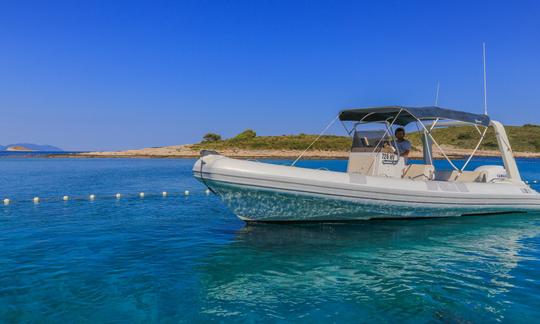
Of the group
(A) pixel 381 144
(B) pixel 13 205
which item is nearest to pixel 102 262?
(A) pixel 381 144

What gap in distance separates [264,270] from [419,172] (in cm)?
633

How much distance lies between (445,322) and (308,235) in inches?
174

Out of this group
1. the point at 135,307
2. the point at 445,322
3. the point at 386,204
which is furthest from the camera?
the point at 386,204

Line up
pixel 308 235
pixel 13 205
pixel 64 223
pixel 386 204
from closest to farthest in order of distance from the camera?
pixel 308 235, pixel 386 204, pixel 64 223, pixel 13 205

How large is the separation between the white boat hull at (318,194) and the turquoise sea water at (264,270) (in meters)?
0.36

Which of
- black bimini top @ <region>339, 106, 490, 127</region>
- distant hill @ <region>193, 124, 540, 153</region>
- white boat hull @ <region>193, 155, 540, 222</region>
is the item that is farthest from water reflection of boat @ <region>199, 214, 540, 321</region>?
distant hill @ <region>193, 124, 540, 153</region>

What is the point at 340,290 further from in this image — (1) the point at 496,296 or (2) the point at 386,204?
(2) the point at 386,204

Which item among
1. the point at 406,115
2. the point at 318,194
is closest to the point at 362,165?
the point at 406,115

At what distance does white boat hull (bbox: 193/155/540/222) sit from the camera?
8.73 metres

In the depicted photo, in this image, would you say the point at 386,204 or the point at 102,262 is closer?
the point at 102,262

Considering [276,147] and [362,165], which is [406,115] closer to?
[362,165]

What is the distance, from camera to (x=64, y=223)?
10477 millimetres

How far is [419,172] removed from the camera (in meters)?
11.2

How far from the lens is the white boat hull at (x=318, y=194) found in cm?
873
